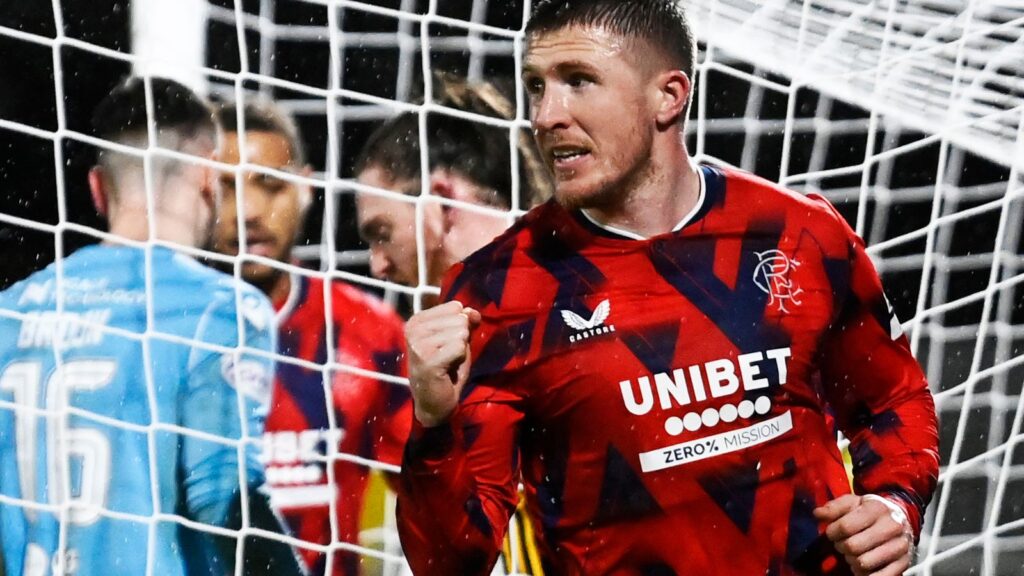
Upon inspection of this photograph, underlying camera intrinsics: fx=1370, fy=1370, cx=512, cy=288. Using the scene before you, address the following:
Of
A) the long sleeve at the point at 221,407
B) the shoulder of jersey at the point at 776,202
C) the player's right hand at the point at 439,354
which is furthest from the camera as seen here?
the long sleeve at the point at 221,407

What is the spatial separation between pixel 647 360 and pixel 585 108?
0.28 metres

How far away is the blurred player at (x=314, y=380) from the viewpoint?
256cm

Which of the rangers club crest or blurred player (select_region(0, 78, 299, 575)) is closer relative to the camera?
Result: the rangers club crest

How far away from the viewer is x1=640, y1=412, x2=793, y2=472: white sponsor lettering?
4.81ft

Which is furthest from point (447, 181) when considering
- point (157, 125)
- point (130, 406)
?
point (130, 406)

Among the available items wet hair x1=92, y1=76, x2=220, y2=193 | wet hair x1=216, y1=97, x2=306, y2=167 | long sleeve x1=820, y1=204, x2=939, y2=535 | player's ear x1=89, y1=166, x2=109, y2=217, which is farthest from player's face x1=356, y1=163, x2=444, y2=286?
long sleeve x1=820, y1=204, x2=939, y2=535

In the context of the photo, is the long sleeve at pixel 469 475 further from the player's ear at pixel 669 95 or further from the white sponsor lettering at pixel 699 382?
the player's ear at pixel 669 95

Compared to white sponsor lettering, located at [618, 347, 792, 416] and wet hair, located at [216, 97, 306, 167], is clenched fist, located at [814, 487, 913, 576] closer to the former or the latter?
white sponsor lettering, located at [618, 347, 792, 416]

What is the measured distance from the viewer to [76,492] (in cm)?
249

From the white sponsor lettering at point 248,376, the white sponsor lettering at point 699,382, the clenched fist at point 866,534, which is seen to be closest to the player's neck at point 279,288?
the white sponsor lettering at point 248,376

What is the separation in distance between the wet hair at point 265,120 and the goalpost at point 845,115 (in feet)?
0.26

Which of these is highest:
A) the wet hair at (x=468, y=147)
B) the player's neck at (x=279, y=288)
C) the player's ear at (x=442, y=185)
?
the wet hair at (x=468, y=147)

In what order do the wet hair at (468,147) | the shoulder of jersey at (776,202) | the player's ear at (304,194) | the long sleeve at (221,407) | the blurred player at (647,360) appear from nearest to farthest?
the blurred player at (647,360) → the shoulder of jersey at (776,202) → the long sleeve at (221,407) → the wet hair at (468,147) → the player's ear at (304,194)

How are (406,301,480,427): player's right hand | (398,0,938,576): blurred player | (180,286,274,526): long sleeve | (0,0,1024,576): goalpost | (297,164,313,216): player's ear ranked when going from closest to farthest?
(406,301,480,427): player's right hand < (398,0,938,576): blurred player < (0,0,1024,576): goalpost < (180,286,274,526): long sleeve < (297,164,313,216): player's ear
